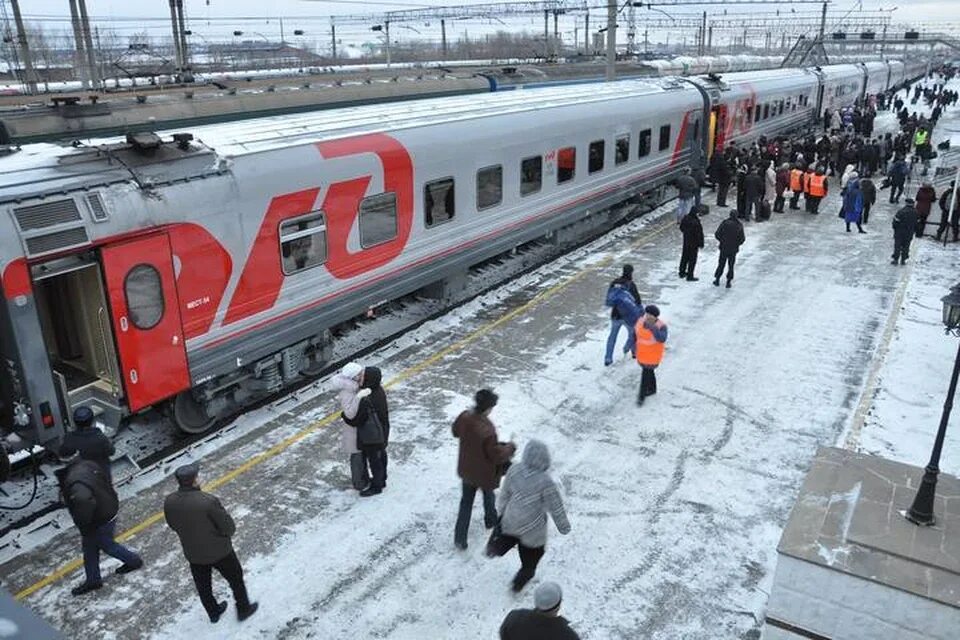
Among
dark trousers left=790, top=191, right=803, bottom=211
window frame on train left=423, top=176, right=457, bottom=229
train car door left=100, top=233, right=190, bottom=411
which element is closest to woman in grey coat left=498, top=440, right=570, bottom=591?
train car door left=100, top=233, right=190, bottom=411

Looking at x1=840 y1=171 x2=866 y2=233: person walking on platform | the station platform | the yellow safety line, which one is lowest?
the station platform

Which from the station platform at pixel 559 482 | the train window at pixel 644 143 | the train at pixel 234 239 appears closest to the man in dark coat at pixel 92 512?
the station platform at pixel 559 482

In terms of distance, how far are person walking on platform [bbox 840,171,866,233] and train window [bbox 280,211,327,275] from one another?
12.9 metres

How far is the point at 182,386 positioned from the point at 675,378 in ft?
20.1

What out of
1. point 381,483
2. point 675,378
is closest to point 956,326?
point 675,378

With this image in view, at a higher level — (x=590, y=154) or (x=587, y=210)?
(x=590, y=154)

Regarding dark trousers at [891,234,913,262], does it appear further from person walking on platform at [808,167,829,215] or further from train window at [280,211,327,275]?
train window at [280,211,327,275]

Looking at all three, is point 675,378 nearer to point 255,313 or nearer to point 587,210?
point 255,313

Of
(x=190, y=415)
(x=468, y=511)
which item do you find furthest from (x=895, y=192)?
(x=190, y=415)

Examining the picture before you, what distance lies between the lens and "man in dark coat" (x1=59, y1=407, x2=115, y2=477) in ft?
20.9

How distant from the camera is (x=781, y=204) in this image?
19.7m

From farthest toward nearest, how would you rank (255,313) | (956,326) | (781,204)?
(781,204) < (255,313) < (956,326)

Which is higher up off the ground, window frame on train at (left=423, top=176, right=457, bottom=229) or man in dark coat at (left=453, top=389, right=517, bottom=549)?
window frame on train at (left=423, top=176, right=457, bottom=229)

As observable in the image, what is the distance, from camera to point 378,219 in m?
10.6
